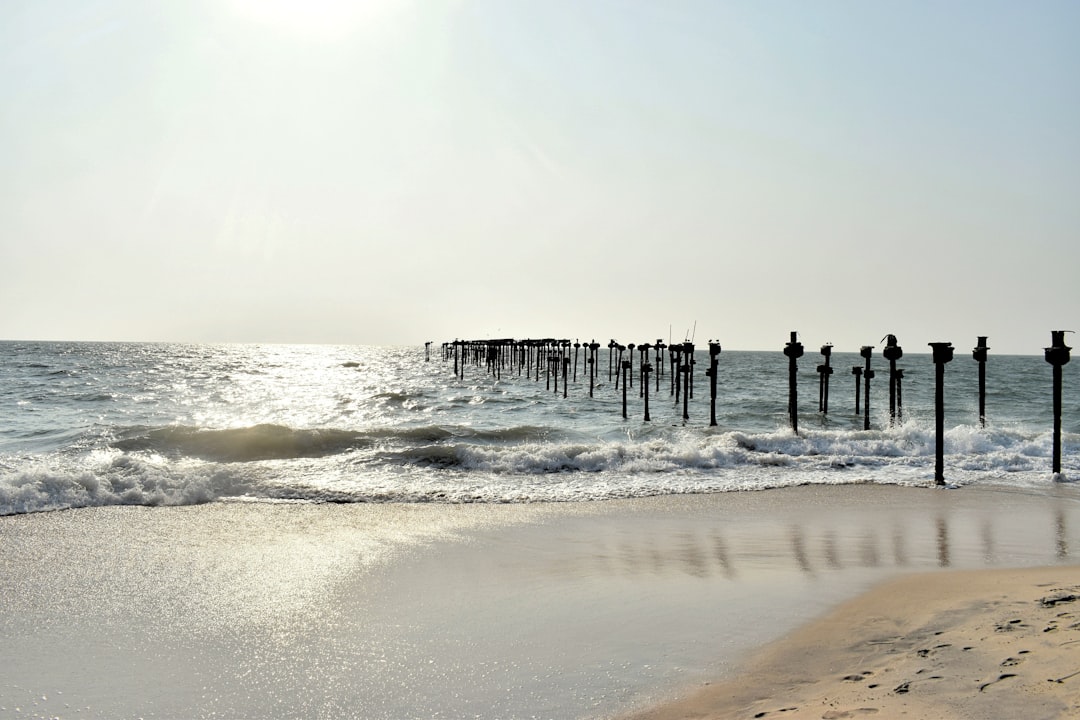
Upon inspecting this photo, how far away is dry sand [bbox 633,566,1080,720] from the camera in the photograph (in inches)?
144

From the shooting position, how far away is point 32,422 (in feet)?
70.2

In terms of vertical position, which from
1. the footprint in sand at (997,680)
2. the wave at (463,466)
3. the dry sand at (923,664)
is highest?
the footprint in sand at (997,680)

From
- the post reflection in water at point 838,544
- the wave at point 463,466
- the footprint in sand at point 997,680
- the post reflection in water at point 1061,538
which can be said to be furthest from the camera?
the wave at point 463,466

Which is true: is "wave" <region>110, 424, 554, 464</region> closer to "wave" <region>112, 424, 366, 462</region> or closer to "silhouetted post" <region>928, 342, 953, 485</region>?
"wave" <region>112, 424, 366, 462</region>

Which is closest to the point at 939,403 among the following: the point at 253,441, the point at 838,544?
the point at 838,544

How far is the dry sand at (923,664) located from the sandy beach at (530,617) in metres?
0.02

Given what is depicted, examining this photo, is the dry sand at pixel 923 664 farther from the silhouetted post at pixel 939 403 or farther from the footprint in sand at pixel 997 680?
the silhouetted post at pixel 939 403

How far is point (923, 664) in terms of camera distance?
4355mm

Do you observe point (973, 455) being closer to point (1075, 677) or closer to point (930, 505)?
point (930, 505)

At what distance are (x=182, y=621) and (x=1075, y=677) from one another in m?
5.91

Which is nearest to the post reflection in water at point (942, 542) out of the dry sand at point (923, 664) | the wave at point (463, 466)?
the dry sand at point (923, 664)

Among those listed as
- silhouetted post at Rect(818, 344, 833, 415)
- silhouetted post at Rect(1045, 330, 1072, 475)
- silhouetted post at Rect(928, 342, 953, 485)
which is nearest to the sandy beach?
silhouetted post at Rect(928, 342, 953, 485)

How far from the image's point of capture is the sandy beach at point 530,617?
426cm

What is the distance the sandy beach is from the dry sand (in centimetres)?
2
